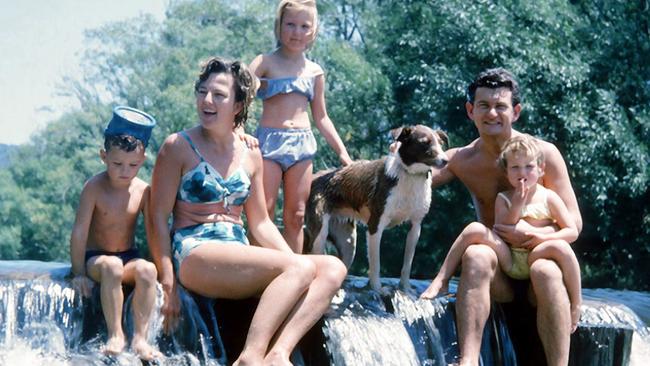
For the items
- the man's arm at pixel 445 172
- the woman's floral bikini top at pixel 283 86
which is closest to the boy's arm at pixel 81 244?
the woman's floral bikini top at pixel 283 86

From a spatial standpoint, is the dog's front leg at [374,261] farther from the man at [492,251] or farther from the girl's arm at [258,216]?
the girl's arm at [258,216]

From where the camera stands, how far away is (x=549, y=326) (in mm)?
6148

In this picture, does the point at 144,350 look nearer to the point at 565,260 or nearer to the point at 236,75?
the point at 236,75

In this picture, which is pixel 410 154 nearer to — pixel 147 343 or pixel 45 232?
pixel 147 343

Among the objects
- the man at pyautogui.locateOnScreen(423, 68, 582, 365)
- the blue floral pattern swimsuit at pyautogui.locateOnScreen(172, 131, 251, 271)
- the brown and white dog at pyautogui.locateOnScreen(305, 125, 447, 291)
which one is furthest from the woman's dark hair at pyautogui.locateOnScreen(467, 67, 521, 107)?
the blue floral pattern swimsuit at pyautogui.locateOnScreen(172, 131, 251, 271)

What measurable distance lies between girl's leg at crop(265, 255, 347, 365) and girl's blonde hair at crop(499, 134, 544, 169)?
4.50ft

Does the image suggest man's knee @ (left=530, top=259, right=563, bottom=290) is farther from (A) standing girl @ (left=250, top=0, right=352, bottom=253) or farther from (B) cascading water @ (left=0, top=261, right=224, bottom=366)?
(A) standing girl @ (left=250, top=0, right=352, bottom=253)

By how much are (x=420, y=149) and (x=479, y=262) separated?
5.50 feet

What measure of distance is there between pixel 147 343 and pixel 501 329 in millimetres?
2297

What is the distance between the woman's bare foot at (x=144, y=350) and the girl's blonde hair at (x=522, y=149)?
95.0 inches

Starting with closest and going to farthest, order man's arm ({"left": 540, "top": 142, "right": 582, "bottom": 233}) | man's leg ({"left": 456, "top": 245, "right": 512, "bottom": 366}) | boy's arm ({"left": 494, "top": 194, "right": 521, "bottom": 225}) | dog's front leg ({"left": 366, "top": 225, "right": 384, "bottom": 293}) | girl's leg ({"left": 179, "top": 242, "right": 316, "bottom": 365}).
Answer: girl's leg ({"left": 179, "top": 242, "right": 316, "bottom": 365}) < man's leg ({"left": 456, "top": 245, "right": 512, "bottom": 366}) < boy's arm ({"left": 494, "top": 194, "right": 521, "bottom": 225}) < man's arm ({"left": 540, "top": 142, "right": 582, "bottom": 233}) < dog's front leg ({"left": 366, "top": 225, "right": 384, "bottom": 293})

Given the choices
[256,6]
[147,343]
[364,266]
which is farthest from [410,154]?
[256,6]

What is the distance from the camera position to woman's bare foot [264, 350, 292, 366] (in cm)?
519

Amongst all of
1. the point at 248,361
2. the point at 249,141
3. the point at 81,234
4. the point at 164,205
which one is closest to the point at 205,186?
the point at 164,205
